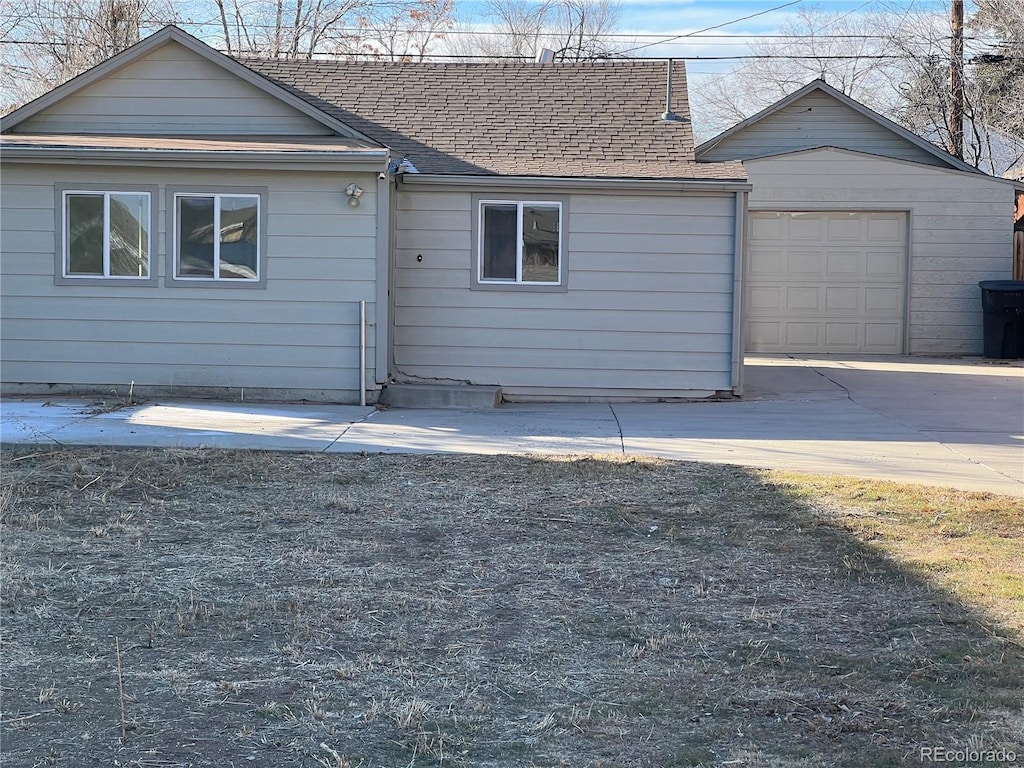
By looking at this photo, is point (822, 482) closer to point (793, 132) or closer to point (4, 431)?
point (4, 431)

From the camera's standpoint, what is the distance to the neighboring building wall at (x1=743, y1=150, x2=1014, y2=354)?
58.4 ft

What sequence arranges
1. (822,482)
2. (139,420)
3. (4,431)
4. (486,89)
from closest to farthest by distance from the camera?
(822,482) < (4,431) < (139,420) < (486,89)

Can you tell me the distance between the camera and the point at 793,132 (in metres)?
18.8

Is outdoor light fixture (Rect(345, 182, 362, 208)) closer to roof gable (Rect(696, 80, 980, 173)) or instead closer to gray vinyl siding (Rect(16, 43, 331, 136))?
gray vinyl siding (Rect(16, 43, 331, 136))

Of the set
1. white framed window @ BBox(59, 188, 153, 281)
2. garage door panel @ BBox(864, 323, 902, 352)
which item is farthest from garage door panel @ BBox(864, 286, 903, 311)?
white framed window @ BBox(59, 188, 153, 281)

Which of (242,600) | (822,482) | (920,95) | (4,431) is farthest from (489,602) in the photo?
(920,95)

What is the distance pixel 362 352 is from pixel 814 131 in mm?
10296

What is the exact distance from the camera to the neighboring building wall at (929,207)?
58.4 feet

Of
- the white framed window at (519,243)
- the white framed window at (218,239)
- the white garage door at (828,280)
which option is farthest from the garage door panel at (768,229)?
the white framed window at (218,239)

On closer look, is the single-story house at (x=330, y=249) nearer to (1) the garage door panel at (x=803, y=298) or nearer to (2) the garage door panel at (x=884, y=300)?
(1) the garage door panel at (x=803, y=298)

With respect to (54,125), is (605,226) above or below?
below

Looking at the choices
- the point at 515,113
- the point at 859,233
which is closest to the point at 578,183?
the point at 515,113

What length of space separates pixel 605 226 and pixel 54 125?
640cm

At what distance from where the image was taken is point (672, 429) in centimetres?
1056
